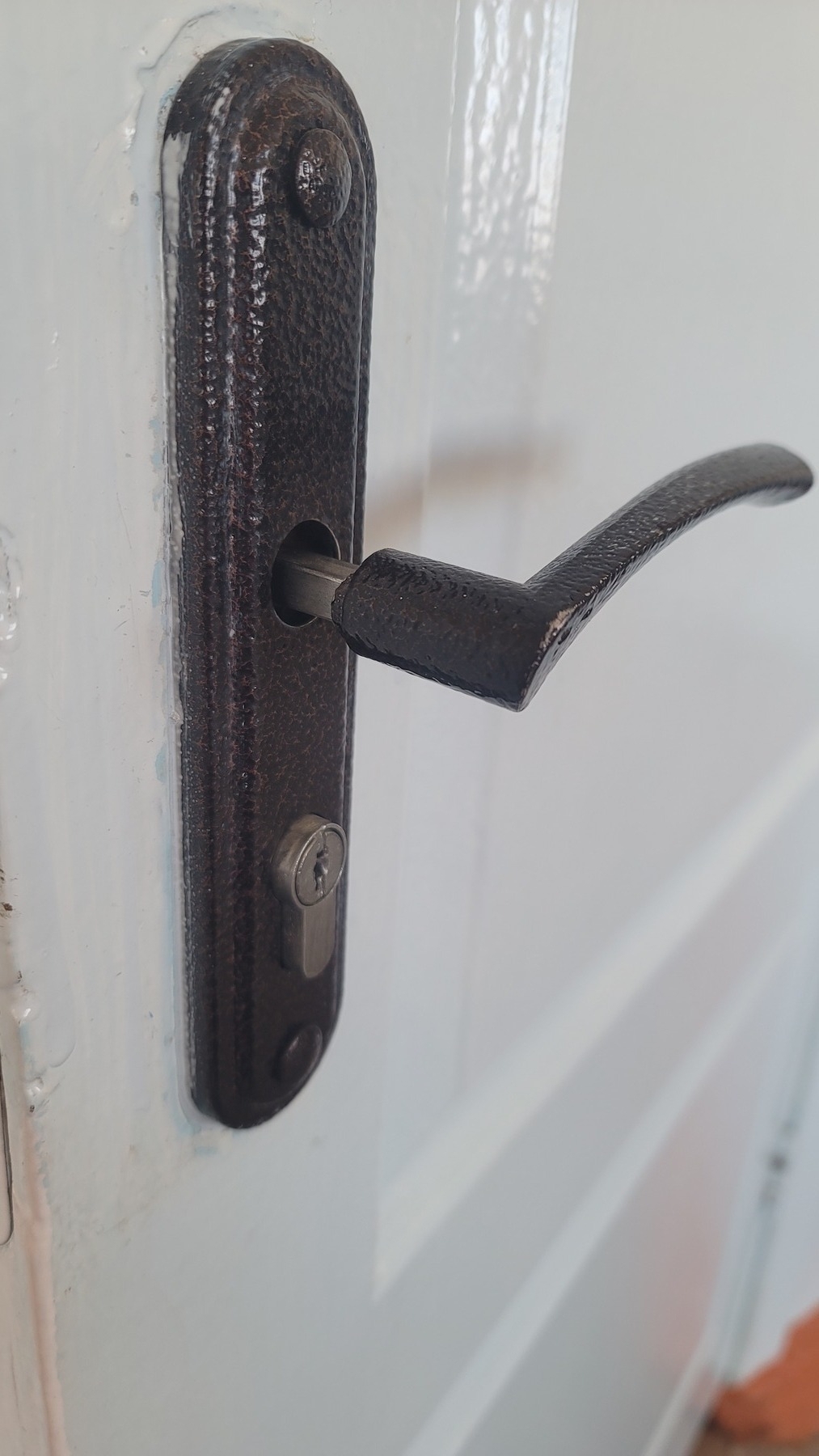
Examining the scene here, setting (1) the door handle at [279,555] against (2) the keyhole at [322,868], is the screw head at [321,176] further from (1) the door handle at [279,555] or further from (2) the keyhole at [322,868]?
(2) the keyhole at [322,868]

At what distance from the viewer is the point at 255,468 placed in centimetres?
17

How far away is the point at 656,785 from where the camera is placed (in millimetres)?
394

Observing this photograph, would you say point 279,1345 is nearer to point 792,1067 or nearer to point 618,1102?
point 618,1102

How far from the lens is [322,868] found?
204 millimetres

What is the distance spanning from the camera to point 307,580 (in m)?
0.18

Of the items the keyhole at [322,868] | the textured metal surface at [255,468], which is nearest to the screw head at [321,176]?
the textured metal surface at [255,468]

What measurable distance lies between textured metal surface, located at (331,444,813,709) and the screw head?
5 centimetres

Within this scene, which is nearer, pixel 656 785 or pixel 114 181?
pixel 114 181

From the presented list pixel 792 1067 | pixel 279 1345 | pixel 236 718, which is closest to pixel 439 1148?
pixel 279 1345

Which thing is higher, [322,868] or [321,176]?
[321,176]

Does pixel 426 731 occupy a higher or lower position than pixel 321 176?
lower

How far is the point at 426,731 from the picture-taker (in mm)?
254

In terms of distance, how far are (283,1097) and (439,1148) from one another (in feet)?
0.38

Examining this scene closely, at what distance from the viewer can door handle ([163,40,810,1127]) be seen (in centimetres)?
15
